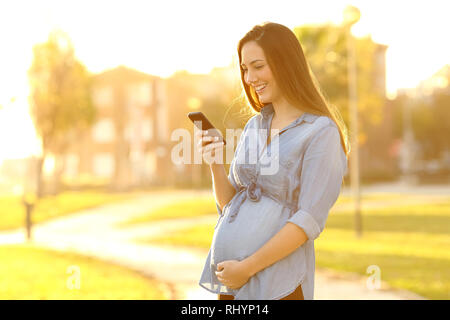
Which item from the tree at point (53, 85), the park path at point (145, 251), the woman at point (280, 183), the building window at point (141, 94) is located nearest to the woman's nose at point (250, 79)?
the woman at point (280, 183)

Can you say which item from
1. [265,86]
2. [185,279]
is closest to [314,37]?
[185,279]

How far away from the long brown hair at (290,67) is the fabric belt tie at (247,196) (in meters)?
0.35

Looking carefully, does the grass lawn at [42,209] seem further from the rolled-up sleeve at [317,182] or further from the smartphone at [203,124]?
the rolled-up sleeve at [317,182]

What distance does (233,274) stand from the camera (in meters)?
2.12

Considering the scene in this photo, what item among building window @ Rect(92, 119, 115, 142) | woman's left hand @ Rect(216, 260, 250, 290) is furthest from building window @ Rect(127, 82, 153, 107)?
woman's left hand @ Rect(216, 260, 250, 290)

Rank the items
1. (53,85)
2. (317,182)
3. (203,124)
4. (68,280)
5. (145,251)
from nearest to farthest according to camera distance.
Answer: (317,182), (203,124), (68,280), (145,251), (53,85)

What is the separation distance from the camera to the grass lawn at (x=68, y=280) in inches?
281

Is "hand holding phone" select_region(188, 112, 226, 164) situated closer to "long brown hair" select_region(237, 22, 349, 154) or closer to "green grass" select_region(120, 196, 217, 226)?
"long brown hair" select_region(237, 22, 349, 154)

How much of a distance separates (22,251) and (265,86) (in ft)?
36.5

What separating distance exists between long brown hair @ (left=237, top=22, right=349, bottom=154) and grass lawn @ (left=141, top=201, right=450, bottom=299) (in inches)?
221

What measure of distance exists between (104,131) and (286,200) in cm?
6275

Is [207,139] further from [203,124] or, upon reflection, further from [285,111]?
[285,111]

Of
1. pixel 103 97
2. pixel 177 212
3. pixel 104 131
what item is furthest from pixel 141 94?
Result: pixel 177 212
